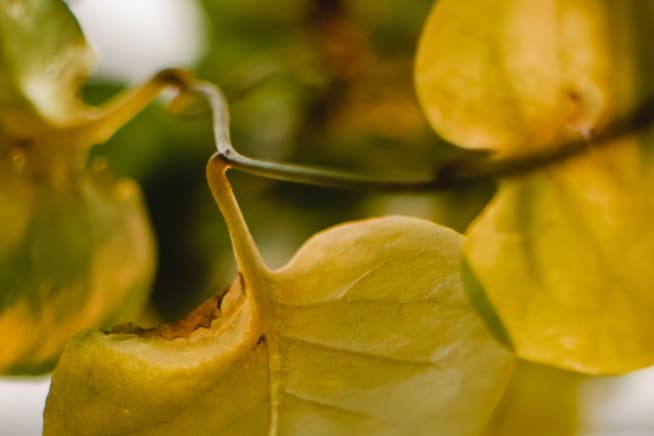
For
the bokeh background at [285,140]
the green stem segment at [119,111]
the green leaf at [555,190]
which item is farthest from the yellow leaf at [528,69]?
the bokeh background at [285,140]

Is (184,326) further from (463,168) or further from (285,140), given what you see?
(285,140)

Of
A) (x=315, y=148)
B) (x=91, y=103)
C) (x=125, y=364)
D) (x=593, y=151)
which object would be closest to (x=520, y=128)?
(x=593, y=151)

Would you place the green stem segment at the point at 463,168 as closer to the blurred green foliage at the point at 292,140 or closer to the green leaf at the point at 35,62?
the green leaf at the point at 35,62

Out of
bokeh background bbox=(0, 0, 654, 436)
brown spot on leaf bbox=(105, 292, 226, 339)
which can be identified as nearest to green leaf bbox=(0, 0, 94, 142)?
brown spot on leaf bbox=(105, 292, 226, 339)

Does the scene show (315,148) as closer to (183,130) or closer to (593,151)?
(183,130)

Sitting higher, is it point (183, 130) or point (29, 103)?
point (29, 103)

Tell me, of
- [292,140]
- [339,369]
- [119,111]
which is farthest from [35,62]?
[292,140]

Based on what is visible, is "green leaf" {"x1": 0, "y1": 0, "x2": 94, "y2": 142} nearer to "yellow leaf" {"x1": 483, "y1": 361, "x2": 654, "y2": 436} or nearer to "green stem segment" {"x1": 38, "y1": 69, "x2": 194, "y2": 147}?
"green stem segment" {"x1": 38, "y1": 69, "x2": 194, "y2": 147}
